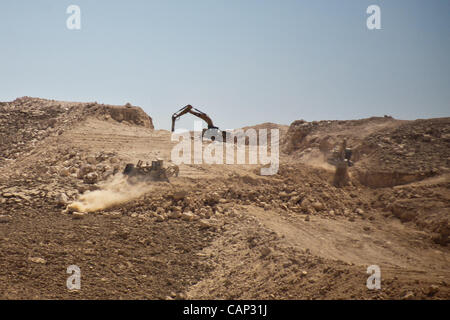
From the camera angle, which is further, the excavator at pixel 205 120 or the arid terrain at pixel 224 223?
the excavator at pixel 205 120

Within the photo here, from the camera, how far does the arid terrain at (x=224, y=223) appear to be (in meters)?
5.38

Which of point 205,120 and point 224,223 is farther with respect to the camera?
point 205,120

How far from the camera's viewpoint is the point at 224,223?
770 centimetres

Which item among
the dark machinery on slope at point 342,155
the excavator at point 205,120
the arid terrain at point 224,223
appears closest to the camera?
the arid terrain at point 224,223

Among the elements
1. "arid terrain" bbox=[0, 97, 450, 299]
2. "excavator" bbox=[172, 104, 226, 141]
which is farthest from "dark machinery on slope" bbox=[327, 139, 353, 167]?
"excavator" bbox=[172, 104, 226, 141]

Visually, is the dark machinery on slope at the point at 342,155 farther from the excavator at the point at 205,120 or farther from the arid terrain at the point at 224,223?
the excavator at the point at 205,120

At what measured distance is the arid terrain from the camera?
538 centimetres

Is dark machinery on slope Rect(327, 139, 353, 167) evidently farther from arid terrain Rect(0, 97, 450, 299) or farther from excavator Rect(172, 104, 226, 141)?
excavator Rect(172, 104, 226, 141)

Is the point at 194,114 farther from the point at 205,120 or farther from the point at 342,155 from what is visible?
the point at 342,155

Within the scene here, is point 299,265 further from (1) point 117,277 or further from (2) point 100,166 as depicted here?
(2) point 100,166

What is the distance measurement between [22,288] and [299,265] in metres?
3.94

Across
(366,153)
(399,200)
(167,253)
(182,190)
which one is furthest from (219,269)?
(366,153)

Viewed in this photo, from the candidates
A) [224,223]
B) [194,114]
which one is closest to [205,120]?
[194,114]

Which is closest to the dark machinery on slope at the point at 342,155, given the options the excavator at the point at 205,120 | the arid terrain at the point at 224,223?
the arid terrain at the point at 224,223
